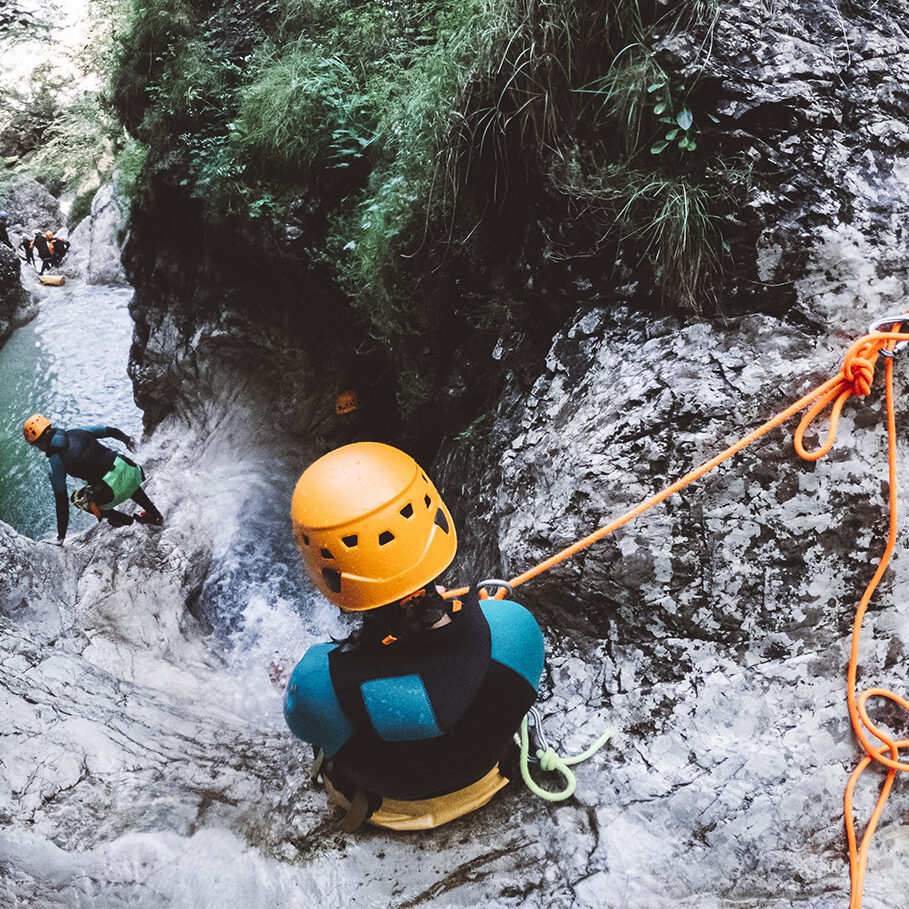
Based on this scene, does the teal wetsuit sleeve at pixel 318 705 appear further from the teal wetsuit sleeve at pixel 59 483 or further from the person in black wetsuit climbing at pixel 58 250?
the person in black wetsuit climbing at pixel 58 250

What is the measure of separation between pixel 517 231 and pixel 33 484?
8.09m

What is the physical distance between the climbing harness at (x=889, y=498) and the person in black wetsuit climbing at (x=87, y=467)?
3.84 m

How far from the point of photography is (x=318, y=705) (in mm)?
1618

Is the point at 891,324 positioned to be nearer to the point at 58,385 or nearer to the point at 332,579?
the point at 332,579

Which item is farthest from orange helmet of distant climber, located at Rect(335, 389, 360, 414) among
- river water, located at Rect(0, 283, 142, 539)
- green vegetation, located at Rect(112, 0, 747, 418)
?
river water, located at Rect(0, 283, 142, 539)

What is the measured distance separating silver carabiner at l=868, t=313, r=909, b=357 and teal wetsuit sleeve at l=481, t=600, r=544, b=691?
4.24 ft

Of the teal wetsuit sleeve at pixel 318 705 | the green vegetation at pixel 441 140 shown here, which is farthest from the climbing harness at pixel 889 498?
the green vegetation at pixel 441 140

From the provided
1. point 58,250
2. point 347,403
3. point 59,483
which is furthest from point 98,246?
point 59,483

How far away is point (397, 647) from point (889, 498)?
1.57 metres

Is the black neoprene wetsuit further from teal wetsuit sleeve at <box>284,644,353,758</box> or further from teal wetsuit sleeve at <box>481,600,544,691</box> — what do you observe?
teal wetsuit sleeve at <box>481,600,544,691</box>

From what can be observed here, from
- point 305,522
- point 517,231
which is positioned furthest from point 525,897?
point 517,231

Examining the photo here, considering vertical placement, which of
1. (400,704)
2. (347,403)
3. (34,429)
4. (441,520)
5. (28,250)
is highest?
(441,520)

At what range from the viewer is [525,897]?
187 centimetres

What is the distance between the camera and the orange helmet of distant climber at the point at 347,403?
5.78 m
